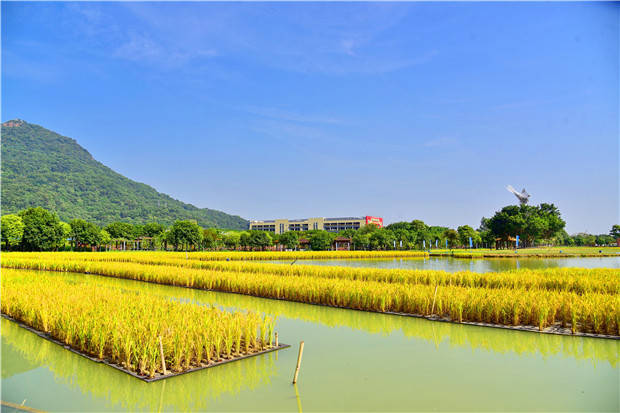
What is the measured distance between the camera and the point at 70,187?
130m

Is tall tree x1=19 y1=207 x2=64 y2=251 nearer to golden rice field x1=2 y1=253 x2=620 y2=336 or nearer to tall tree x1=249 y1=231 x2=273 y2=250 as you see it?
tall tree x1=249 y1=231 x2=273 y2=250

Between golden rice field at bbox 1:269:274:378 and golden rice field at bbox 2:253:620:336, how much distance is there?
190 inches

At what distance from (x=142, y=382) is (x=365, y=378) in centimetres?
330

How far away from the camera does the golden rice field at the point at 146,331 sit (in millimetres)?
6207

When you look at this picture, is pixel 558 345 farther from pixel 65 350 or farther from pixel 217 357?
pixel 65 350

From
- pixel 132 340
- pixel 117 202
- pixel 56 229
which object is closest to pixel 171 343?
pixel 132 340

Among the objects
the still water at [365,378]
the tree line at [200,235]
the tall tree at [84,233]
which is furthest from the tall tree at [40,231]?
the still water at [365,378]

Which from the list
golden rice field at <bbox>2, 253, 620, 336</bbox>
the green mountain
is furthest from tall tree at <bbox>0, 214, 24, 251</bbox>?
the green mountain

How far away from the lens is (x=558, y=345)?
7891 millimetres

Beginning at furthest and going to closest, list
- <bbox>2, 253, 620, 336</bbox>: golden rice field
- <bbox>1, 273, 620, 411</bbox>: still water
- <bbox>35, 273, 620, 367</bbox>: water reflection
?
<bbox>2, 253, 620, 336</bbox>: golden rice field < <bbox>35, 273, 620, 367</bbox>: water reflection < <bbox>1, 273, 620, 411</bbox>: still water

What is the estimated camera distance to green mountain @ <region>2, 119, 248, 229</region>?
112688mm

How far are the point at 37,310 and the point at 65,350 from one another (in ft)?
7.51

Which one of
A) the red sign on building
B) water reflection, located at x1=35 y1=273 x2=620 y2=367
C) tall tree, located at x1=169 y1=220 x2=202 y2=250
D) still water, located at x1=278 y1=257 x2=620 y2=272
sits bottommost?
still water, located at x1=278 y1=257 x2=620 y2=272

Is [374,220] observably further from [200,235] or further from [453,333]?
[453,333]
